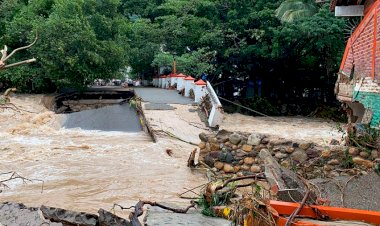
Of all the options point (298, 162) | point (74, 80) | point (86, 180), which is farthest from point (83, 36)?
point (298, 162)

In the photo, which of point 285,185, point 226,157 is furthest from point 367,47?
point 285,185

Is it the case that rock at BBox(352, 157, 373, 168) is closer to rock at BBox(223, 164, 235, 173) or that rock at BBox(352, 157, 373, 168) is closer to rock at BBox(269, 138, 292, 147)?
rock at BBox(269, 138, 292, 147)

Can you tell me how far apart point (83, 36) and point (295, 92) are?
15759mm

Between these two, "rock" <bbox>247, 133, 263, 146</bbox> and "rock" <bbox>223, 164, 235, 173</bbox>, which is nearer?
"rock" <bbox>247, 133, 263, 146</bbox>

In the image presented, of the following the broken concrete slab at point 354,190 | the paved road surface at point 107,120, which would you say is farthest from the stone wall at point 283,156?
the paved road surface at point 107,120

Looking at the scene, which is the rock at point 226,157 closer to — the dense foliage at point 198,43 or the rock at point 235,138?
the rock at point 235,138

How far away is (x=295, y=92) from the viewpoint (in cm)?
2866

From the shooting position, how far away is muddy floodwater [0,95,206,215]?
758cm

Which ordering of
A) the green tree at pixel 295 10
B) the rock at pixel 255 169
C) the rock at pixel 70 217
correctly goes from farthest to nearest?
the green tree at pixel 295 10, the rock at pixel 255 169, the rock at pixel 70 217

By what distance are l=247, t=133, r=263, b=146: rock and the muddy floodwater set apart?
129cm

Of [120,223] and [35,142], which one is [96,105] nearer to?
[35,142]

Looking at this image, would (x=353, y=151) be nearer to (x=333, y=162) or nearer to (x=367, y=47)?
(x=333, y=162)

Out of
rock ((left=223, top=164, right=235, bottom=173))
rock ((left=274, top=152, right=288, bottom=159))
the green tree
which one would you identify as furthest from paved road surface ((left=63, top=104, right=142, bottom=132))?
the green tree

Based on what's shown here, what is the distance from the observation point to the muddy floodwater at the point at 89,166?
758cm
